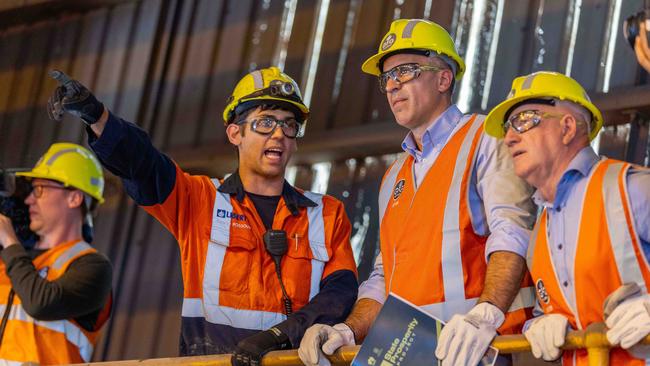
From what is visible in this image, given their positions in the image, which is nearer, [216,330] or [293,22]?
[216,330]

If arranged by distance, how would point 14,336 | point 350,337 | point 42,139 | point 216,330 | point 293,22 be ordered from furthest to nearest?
point 42,139
point 293,22
point 14,336
point 216,330
point 350,337

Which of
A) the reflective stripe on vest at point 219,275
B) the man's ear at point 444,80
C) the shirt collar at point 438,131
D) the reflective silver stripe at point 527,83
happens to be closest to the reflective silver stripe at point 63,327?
the reflective stripe on vest at point 219,275

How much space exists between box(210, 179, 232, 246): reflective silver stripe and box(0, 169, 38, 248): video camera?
1672 mm

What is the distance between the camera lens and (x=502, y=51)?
22.7 ft

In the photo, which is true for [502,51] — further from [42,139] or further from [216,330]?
[42,139]

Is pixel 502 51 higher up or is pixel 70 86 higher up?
pixel 502 51

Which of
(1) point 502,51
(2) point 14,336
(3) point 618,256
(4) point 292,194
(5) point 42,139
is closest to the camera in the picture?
(3) point 618,256

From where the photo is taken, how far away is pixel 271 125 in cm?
498

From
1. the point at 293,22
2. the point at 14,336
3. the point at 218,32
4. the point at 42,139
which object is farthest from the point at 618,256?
the point at 42,139

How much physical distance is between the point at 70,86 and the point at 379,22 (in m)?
3.69

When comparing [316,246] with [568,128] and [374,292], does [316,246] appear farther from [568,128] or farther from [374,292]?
[568,128]

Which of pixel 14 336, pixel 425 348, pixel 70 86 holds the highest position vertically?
pixel 70 86

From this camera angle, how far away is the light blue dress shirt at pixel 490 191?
3975 mm

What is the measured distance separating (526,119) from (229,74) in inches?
181
